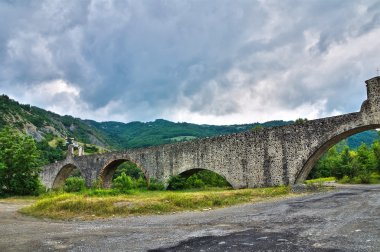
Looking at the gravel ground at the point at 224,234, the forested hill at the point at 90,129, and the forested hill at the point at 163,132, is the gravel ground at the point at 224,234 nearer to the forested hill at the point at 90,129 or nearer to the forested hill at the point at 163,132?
the forested hill at the point at 90,129

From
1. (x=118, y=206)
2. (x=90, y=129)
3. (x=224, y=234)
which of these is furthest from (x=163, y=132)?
(x=224, y=234)

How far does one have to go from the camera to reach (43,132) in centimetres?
9919

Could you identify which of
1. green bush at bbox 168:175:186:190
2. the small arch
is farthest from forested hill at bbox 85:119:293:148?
green bush at bbox 168:175:186:190

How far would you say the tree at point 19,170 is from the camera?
25.0 metres

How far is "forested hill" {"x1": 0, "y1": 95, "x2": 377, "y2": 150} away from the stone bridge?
66457 millimetres

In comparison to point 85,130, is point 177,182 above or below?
below

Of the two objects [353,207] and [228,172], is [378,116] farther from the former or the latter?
[228,172]

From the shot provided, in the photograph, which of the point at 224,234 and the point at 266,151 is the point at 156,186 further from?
the point at 224,234

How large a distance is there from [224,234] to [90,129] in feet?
456

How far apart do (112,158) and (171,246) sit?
27517 millimetres

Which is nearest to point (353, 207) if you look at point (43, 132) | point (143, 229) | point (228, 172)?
point (143, 229)

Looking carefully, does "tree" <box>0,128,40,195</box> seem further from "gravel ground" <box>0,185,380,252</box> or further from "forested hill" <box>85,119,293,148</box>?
"forested hill" <box>85,119,293,148</box>

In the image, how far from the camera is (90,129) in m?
140

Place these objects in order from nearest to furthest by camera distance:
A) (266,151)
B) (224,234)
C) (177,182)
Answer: (224,234), (266,151), (177,182)
